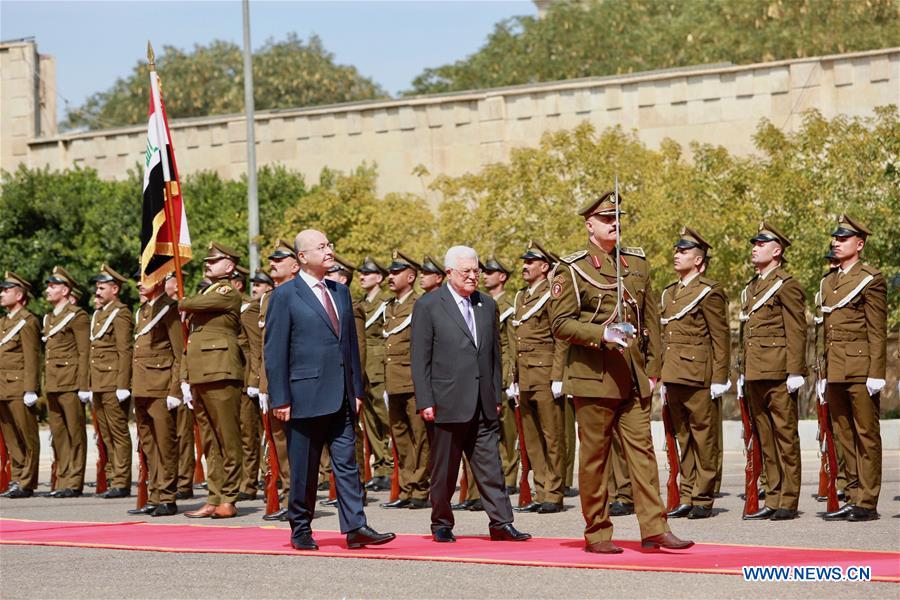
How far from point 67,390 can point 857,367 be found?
833 centimetres

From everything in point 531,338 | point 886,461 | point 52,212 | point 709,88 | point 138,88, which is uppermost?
point 138,88

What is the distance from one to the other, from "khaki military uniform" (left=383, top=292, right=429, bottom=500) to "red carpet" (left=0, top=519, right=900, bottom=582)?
7.50 feet

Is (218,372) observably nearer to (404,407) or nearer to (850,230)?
(404,407)

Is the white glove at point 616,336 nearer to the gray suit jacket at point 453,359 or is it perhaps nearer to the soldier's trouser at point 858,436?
the gray suit jacket at point 453,359

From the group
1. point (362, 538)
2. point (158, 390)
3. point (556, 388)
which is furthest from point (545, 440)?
point (362, 538)

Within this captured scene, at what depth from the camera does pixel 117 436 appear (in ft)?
52.2

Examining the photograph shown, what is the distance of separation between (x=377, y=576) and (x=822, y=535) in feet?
11.0

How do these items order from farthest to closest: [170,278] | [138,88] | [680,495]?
1. [138,88]
2. [170,278]
3. [680,495]

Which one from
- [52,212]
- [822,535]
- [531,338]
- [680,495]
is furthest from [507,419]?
[52,212]

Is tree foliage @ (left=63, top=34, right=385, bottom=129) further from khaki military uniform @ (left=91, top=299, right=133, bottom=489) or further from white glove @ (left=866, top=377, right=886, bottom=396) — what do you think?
white glove @ (left=866, top=377, right=886, bottom=396)

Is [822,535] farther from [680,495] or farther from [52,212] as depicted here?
[52,212]

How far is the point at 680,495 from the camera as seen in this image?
12.6 metres

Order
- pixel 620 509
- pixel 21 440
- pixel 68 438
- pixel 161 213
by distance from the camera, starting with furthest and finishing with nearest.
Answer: pixel 21 440 → pixel 68 438 → pixel 161 213 → pixel 620 509

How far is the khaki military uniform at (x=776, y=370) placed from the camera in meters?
12.2
